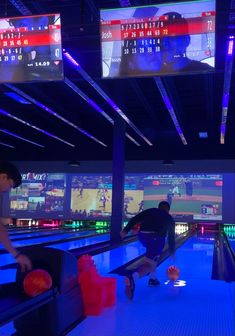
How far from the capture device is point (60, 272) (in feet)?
8.57

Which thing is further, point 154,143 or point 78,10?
point 154,143

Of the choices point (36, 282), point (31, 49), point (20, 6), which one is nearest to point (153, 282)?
point (36, 282)

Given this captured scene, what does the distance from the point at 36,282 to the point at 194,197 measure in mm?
11639

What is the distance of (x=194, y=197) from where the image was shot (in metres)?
13.7

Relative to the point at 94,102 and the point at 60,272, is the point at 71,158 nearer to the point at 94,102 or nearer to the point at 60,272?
the point at 94,102

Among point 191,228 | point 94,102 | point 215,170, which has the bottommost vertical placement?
point 191,228

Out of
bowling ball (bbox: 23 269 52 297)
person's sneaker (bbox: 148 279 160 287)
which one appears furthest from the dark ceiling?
bowling ball (bbox: 23 269 52 297)

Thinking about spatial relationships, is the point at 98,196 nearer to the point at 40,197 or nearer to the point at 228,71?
the point at 40,197

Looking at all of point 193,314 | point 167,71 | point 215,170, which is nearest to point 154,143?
point 215,170

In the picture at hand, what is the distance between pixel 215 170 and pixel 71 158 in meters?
5.22

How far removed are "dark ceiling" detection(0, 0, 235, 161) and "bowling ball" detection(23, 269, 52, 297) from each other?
10.1 ft

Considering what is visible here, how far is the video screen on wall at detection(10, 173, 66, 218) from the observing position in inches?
608

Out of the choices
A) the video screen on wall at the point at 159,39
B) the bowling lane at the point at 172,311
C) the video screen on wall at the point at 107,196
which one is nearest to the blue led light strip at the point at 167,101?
the video screen on wall at the point at 107,196

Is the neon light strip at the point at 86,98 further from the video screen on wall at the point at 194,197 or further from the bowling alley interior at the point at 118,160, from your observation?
the video screen on wall at the point at 194,197
